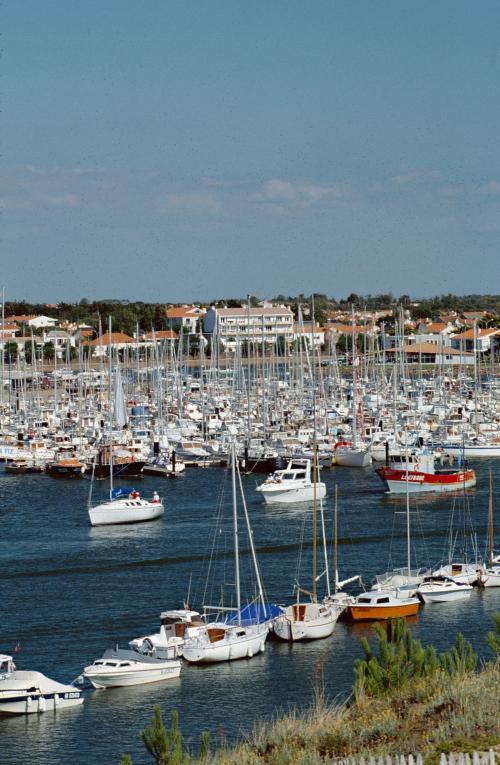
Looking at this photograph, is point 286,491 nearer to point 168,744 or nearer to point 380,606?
point 380,606

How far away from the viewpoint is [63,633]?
25.2 meters

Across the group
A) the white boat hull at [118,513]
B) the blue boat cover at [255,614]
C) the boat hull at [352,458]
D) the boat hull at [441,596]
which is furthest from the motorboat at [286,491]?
the blue boat cover at [255,614]

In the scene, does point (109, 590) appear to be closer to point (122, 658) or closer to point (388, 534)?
point (122, 658)

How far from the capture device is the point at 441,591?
1061 inches

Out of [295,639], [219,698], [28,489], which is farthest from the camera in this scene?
[28,489]

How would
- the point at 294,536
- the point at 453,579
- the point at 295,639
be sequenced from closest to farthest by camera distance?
the point at 295,639 < the point at 453,579 < the point at 294,536

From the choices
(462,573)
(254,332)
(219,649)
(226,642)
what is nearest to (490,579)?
(462,573)

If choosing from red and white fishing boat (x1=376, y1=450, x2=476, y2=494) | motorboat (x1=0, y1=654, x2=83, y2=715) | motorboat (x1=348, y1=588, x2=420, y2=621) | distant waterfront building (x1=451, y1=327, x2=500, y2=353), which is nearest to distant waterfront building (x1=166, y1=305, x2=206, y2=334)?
distant waterfront building (x1=451, y1=327, x2=500, y2=353)

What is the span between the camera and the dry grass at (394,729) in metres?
13.9

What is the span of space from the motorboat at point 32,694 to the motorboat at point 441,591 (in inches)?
335

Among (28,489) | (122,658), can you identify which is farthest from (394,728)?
(28,489)

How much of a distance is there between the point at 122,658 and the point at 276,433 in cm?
3361

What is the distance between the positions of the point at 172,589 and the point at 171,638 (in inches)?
227

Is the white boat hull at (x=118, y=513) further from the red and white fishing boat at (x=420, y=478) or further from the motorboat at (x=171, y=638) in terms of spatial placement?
the motorboat at (x=171, y=638)
